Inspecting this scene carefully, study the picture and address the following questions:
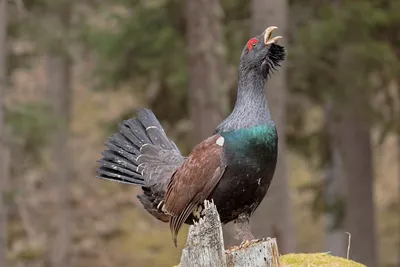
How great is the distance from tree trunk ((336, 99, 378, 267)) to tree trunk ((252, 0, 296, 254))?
4.12 meters

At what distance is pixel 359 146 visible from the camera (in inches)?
574

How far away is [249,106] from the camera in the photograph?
5.68 metres

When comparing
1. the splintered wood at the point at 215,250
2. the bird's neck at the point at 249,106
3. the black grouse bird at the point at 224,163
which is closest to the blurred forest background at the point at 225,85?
the black grouse bird at the point at 224,163

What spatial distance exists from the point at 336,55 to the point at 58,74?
9593 millimetres

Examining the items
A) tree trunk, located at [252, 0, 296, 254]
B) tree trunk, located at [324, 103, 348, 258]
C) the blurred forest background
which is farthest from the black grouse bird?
tree trunk, located at [324, 103, 348, 258]

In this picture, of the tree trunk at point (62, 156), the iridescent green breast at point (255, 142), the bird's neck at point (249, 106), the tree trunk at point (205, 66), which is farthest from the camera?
the tree trunk at point (62, 156)

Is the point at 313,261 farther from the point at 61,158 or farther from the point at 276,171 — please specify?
the point at 61,158

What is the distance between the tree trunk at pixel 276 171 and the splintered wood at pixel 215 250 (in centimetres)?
473

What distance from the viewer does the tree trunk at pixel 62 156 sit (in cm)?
2006

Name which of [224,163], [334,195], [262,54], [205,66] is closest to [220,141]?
[224,163]

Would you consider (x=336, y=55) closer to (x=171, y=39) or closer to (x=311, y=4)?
(x=311, y=4)

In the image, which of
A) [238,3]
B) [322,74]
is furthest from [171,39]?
[322,74]

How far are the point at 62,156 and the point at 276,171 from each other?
35.0 ft

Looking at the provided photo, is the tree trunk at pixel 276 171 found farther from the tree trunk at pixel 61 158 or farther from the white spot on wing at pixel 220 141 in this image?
the tree trunk at pixel 61 158
